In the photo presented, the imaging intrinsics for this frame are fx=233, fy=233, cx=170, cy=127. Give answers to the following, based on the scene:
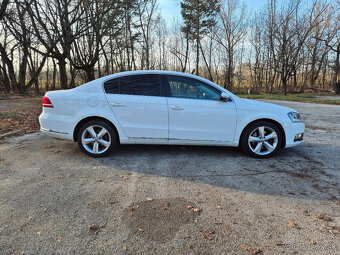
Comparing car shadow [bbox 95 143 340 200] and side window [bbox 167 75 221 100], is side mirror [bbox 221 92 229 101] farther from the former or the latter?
car shadow [bbox 95 143 340 200]

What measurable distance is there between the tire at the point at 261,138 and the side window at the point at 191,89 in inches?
35.6

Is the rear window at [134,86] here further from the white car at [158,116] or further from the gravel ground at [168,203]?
the gravel ground at [168,203]

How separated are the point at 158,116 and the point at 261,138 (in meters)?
1.99

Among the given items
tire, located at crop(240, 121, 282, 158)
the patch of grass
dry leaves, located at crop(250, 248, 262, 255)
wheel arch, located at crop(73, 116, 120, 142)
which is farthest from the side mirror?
the patch of grass

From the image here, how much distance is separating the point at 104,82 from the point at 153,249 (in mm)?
3198

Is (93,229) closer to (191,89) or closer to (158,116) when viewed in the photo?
(158,116)

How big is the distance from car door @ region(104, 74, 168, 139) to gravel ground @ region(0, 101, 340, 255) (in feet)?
1.77

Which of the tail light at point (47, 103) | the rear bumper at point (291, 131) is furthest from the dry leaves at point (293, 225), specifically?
the tail light at point (47, 103)

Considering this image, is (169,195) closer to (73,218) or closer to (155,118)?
(73,218)

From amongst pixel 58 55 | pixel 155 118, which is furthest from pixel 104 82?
pixel 58 55

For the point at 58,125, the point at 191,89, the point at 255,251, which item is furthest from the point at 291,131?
the point at 58,125

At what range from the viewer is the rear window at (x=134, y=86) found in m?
4.32

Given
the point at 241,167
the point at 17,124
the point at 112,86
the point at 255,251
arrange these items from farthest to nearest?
the point at 17,124, the point at 112,86, the point at 241,167, the point at 255,251

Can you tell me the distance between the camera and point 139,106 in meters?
4.22
